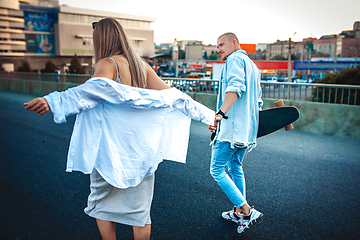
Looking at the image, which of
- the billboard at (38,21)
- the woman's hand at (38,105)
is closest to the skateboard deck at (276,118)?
the woman's hand at (38,105)

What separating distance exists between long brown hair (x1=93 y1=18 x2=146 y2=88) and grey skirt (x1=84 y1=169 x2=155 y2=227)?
0.78 meters

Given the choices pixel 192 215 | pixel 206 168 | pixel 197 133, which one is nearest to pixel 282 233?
pixel 192 215

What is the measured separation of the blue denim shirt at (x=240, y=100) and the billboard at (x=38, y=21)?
286 feet

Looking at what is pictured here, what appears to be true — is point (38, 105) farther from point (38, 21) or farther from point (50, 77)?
point (38, 21)

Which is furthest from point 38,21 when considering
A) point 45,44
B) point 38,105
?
point 38,105

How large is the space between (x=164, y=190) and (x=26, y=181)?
205 cm

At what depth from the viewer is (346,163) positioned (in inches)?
211

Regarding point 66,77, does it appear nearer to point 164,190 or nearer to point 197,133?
point 197,133

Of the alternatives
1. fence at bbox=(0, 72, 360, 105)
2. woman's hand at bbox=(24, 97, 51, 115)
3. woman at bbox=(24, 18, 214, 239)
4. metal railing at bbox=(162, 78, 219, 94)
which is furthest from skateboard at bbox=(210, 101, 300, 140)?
metal railing at bbox=(162, 78, 219, 94)

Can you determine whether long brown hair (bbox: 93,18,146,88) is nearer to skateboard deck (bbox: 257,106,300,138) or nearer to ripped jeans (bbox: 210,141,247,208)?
ripped jeans (bbox: 210,141,247,208)

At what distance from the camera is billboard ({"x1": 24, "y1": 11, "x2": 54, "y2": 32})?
7950 centimetres

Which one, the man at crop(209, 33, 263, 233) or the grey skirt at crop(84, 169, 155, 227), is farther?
the man at crop(209, 33, 263, 233)

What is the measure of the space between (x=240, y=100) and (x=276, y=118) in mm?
473

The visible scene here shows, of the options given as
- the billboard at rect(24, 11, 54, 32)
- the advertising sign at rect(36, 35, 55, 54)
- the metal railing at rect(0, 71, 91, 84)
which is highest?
the billboard at rect(24, 11, 54, 32)
